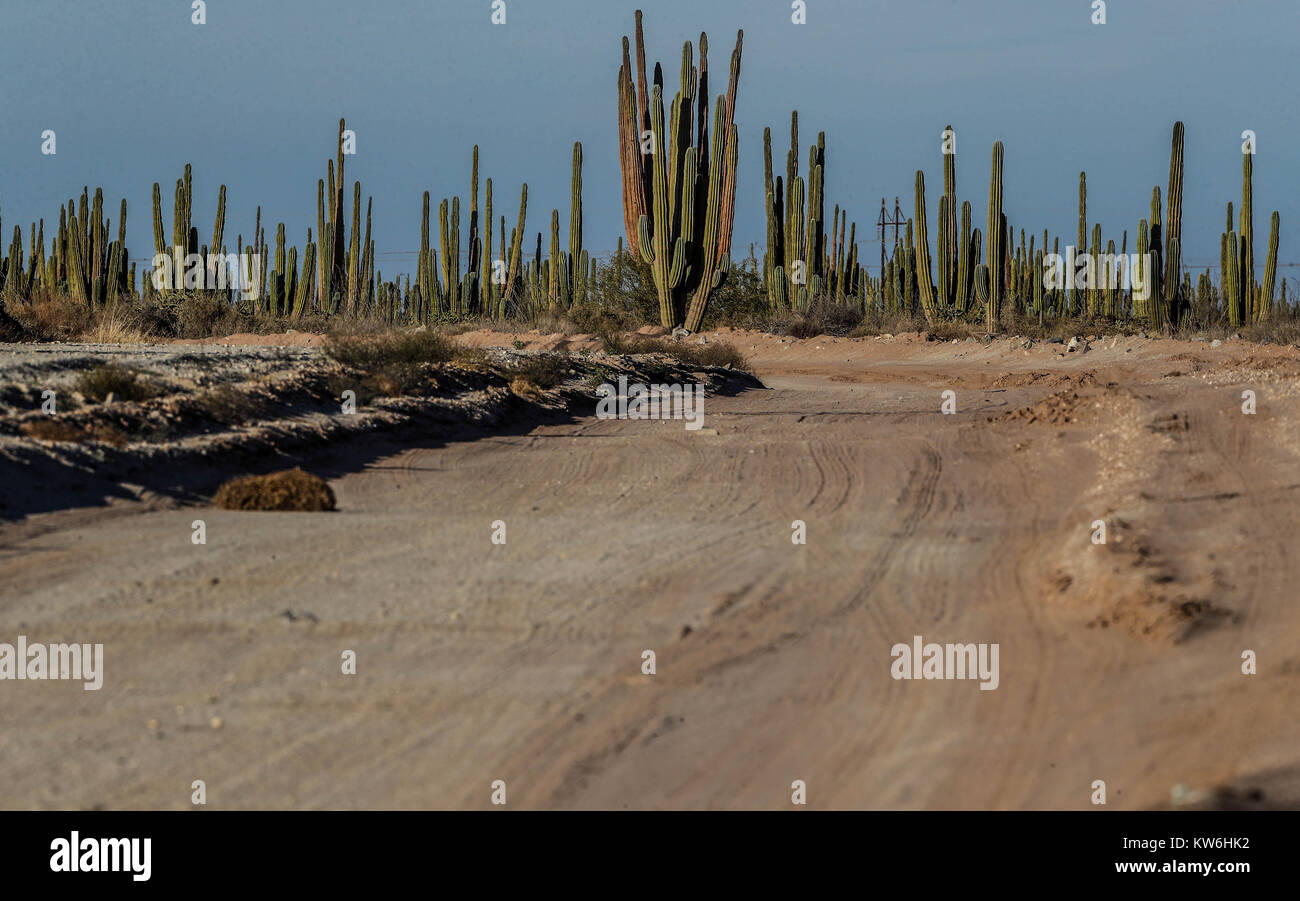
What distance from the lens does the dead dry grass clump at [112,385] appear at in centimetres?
1030

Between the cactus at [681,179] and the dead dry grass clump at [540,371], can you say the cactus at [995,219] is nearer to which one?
the cactus at [681,179]

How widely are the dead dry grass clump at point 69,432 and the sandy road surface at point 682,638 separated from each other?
3.91 feet

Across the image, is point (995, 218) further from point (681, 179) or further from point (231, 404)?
point (231, 404)

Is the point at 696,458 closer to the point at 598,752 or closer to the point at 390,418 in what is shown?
the point at 390,418

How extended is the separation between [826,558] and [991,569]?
837mm

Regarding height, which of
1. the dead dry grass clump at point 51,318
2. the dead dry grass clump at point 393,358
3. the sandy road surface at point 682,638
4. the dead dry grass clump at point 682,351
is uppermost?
the dead dry grass clump at point 51,318

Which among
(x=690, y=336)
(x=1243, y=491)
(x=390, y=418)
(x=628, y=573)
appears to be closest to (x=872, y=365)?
(x=690, y=336)

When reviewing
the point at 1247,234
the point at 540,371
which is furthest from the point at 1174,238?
the point at 540,371

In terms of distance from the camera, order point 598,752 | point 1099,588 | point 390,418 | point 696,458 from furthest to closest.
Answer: point 390,418 < point 696,458 < point 1099,588 < point 598,752

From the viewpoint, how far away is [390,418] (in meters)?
12.1

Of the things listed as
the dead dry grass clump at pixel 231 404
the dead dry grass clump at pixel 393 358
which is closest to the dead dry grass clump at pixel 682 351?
the dead dry grass clump at pixel 393 358

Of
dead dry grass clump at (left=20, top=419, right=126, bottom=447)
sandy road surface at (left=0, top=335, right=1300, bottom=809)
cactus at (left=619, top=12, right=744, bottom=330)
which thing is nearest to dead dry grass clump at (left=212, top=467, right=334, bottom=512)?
sandy road surface at (left=0, top=335, right=1300, bottom=809)

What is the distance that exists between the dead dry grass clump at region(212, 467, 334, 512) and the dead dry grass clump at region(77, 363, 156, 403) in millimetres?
2547

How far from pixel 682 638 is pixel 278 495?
374cm
